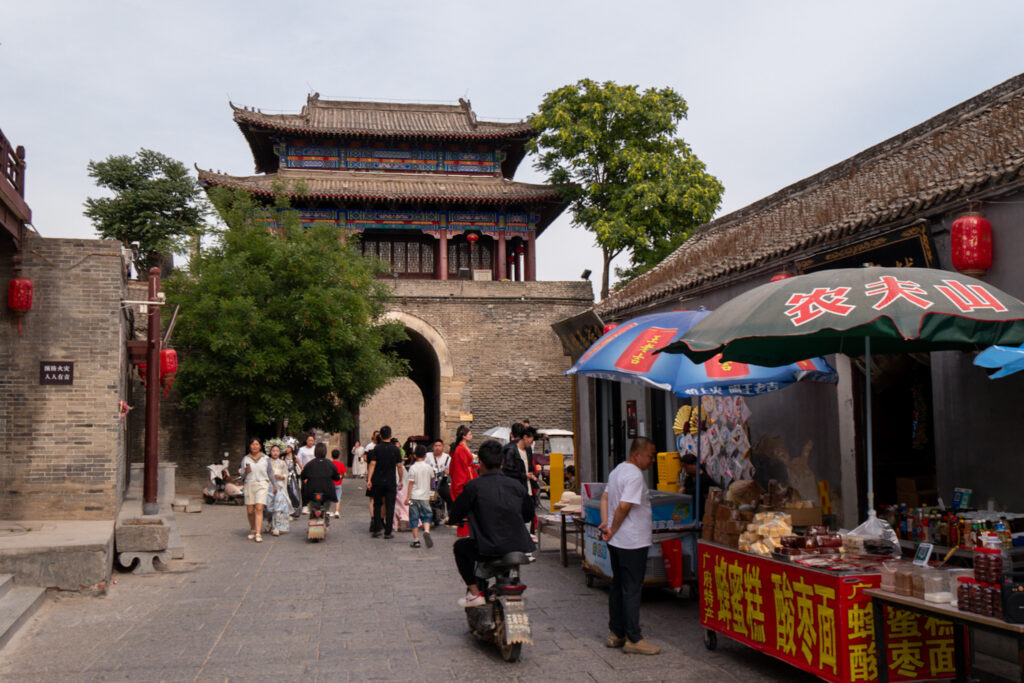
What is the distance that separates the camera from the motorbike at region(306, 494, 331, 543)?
420 inches

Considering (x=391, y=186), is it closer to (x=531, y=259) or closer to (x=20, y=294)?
(x=531, y=259)

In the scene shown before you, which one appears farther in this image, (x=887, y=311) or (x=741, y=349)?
(x=741, y=349)

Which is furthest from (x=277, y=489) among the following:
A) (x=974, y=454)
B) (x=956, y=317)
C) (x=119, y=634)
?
(x=956, y=317)

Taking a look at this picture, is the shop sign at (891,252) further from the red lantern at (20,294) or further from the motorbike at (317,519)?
the red lantern at (20,294)

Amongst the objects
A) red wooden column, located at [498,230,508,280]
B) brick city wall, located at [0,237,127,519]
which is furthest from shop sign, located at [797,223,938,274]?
red wooden column, located at [498,230,508,280]

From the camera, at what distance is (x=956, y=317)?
14.1ft

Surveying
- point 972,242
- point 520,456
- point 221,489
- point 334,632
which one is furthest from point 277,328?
point 972,242

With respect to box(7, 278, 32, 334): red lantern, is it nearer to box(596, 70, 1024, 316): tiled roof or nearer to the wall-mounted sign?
the wall-mounted sign

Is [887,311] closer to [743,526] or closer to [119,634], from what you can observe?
[743,526]

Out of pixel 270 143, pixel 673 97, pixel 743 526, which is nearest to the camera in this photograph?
pixel 743 526

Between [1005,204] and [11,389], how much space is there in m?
9.36

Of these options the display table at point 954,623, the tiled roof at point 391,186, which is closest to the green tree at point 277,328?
the tiled roof at point 391,186

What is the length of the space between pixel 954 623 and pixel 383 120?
993 inches

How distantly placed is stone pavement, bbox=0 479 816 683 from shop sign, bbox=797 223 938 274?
3.22 metres
